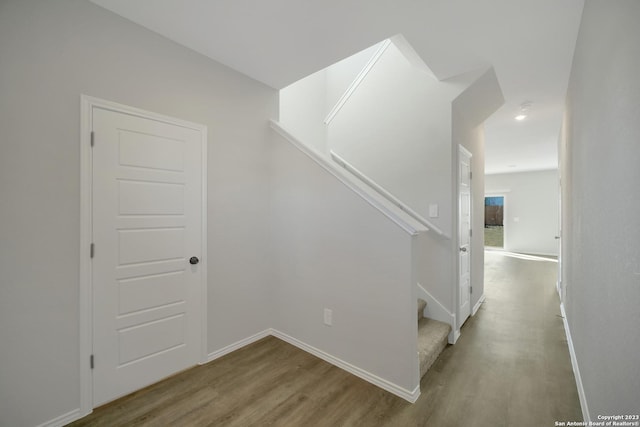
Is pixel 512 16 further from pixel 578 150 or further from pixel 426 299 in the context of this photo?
pixel 426 299

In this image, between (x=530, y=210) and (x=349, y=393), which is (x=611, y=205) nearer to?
(x=349, y=393)

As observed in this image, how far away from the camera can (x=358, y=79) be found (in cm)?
342

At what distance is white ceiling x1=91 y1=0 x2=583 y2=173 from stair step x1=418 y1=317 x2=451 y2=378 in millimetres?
2577

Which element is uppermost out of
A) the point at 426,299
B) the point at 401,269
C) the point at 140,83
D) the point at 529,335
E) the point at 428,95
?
the point at 428,95

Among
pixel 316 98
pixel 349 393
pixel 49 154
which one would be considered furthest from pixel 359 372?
pixel 316 98

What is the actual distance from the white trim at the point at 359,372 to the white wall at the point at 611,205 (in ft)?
3.28

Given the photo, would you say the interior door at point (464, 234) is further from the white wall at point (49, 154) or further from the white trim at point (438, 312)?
the white wall at point (49, 154)

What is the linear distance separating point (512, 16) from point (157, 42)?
2633mm

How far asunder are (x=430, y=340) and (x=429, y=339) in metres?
0.02

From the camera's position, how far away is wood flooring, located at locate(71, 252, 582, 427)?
5.60ft

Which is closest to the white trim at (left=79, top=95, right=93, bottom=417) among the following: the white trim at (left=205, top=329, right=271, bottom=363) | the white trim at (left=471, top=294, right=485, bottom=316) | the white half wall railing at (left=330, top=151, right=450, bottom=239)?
the white trim at (left=205, top=329, right=271, bottom=363)

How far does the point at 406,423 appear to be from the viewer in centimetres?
168

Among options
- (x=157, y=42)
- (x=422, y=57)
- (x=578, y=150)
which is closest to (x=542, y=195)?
(x=578, y=150)

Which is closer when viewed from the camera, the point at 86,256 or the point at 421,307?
the point at 86,256
